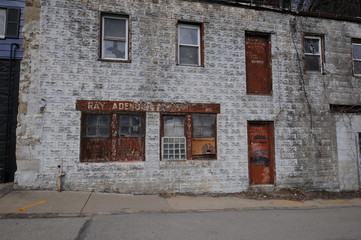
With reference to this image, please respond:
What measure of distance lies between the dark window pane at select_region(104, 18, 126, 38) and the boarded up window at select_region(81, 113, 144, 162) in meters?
2.68

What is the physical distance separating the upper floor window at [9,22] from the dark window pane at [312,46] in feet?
37.2

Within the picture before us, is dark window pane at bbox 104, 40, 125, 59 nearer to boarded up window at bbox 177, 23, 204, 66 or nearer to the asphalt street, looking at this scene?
boarded up window at bbox 177, 23, 204, 66

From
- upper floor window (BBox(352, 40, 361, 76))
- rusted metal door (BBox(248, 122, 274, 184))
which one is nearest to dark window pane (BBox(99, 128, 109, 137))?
rusted metal door (BBox(248, 122, 274, 184))

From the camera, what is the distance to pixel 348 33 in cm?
1097

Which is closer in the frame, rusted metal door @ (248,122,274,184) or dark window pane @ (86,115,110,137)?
dark window pane @ (86,115,110,137)

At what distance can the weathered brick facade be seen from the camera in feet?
26.5

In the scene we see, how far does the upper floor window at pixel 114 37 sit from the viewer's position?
8.75 m

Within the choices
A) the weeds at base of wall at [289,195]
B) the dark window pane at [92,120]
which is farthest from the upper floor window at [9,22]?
the weeds at base of wall at [289,195]

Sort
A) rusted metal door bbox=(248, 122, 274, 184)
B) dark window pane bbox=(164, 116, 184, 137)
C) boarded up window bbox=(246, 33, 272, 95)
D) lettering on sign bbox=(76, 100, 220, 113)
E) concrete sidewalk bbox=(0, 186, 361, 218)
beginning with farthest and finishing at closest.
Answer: boarded up window bbox=(246, 33, 272, 95), rusted metal door bbox=(248, 122, 274, 184), dark window pane bbox=(164, 116, 184, 137), lettering on sign bbox=(76, 100, 220, 113), concrete sidewalk bbox=(0, 186, 361, 218)

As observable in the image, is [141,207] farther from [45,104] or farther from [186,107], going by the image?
[45,104]

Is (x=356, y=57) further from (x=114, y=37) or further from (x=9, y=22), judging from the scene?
(x=9, y=22)

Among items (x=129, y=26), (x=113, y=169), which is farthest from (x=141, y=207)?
(x=129, y=26)

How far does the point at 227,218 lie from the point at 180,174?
8.64 ft

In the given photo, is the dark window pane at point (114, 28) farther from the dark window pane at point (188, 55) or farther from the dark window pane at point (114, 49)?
the dark window pane at point (188, 55)
